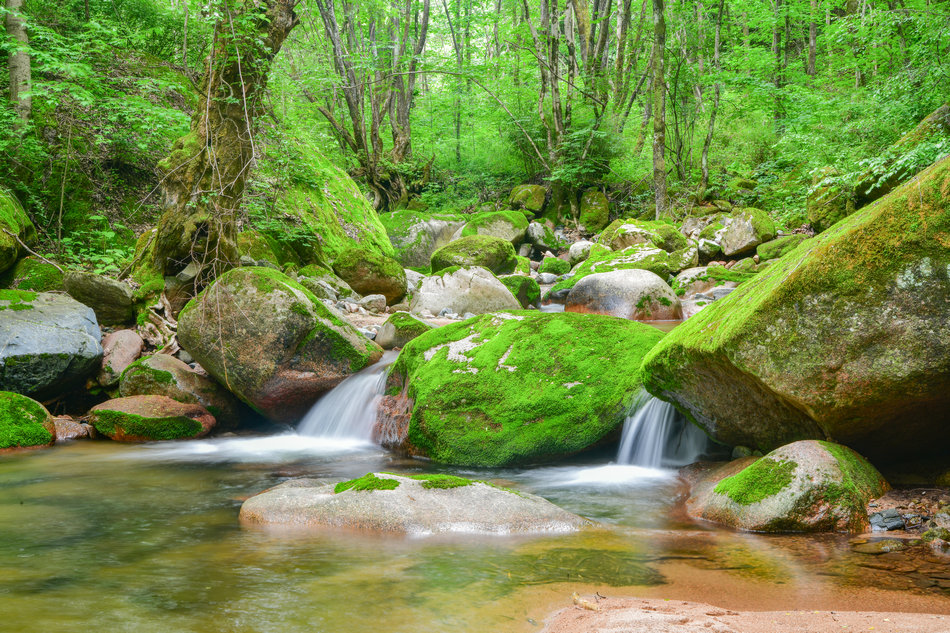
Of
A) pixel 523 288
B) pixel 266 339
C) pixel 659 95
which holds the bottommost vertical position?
pixel 266 339

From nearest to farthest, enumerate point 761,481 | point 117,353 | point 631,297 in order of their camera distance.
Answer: point 761,481 → point 117,353 → point 631,297

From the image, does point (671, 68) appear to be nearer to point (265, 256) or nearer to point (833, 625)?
point (265, 256)

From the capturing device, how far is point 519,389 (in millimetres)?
6484

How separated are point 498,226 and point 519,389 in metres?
13.3

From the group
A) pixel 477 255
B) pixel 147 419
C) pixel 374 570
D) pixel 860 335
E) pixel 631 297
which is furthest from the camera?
pixel 477 255

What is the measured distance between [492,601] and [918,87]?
433 inches

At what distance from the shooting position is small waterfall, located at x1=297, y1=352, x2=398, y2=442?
7918 mm

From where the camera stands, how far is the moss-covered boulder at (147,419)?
7.82 m

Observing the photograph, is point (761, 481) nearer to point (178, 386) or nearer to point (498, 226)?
point (178, 386)

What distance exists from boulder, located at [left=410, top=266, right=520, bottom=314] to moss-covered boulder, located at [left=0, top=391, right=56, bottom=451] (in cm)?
640

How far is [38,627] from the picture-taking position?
286cm

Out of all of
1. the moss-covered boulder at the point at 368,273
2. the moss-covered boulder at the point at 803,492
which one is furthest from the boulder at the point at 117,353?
the moss-covered boulder at the point at 803,492

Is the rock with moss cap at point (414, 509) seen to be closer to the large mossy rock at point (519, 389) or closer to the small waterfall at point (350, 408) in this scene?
the large mossy rock at point (519, 389)

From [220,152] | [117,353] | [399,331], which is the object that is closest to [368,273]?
[399,331]
